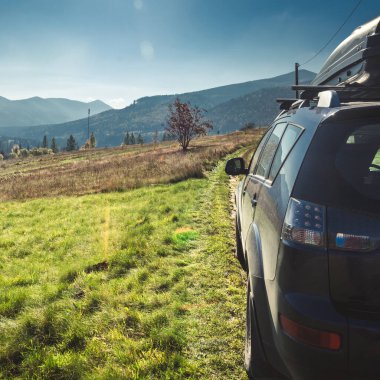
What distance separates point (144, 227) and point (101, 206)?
4190 mm

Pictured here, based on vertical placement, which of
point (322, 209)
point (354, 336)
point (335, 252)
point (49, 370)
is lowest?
point (49, 370)

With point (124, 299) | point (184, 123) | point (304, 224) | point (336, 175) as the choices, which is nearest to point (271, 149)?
point (336, 175)

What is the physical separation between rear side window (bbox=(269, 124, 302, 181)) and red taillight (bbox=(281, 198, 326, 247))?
0.71 m

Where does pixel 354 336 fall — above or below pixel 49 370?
above

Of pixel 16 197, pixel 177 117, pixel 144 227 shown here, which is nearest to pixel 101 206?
pixel 144 227

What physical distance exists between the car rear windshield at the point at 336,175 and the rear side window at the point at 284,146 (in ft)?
1.33

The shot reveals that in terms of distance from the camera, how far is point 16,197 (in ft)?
56.1

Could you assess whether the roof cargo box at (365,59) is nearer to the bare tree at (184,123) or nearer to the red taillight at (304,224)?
the red taillight at (304,224)

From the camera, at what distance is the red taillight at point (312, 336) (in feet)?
6.05

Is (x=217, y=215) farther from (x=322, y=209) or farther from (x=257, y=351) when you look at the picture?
(x=322, y=209)

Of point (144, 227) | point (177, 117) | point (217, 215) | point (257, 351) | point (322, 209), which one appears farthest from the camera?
point (177, 117)

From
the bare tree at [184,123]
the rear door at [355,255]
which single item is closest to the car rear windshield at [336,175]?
the rear door at [355,255]

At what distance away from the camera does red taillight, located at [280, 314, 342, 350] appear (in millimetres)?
1843

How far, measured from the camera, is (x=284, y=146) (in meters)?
2.90
